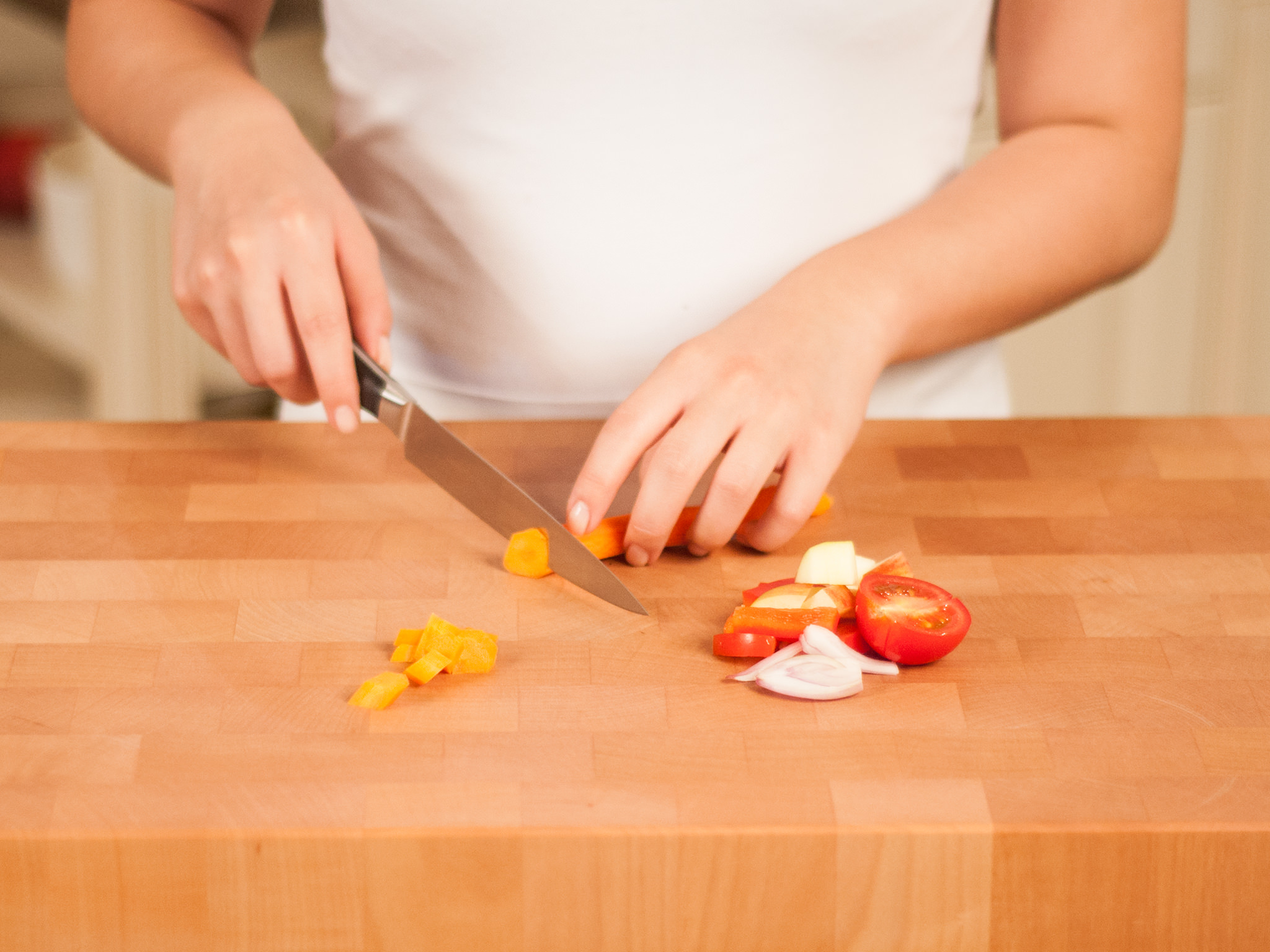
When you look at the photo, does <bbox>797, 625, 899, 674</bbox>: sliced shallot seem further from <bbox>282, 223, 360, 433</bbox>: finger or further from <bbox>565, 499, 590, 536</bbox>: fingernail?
<bbox>282, 223, 360, 433</bbox>: finger

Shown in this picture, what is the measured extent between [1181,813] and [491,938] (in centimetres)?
34

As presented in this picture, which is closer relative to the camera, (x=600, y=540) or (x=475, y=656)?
(x=475, y=656)

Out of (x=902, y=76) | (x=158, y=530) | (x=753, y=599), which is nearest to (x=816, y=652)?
(x=753, y=599)

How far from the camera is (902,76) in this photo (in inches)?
44.1

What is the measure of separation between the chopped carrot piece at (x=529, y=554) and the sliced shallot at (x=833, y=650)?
0.17m

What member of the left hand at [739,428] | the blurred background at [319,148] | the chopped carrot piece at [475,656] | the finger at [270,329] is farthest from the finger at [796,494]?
the blurred background at [319,148]

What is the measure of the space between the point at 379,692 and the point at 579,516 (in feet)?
0.60

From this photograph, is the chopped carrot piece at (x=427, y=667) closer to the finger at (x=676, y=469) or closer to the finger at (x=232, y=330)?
the finger at (x=676, y=469)

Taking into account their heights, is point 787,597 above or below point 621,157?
below

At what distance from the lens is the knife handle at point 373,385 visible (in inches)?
33.9

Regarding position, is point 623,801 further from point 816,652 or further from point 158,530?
point 158,530

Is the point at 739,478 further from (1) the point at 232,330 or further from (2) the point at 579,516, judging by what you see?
(1) the point at 232,330

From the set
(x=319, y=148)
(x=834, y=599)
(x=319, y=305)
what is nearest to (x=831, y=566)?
(x=834, y=599)

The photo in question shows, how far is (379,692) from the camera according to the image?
0.69 m
